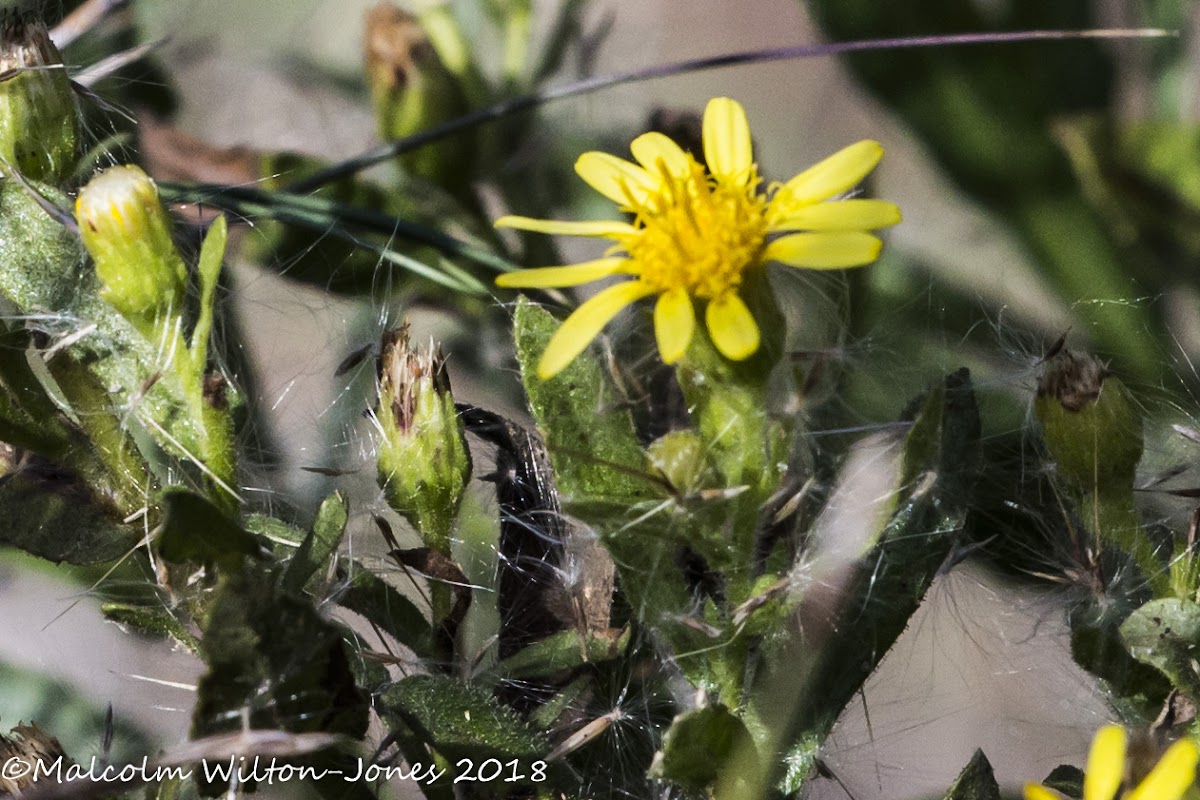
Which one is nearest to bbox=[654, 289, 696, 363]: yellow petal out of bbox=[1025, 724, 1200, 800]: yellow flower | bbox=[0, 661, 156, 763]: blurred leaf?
bbox=[1025, 724, 1200, 800]: yellow flower

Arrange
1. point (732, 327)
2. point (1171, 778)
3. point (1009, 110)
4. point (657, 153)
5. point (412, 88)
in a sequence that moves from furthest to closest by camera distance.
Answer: point (1009, 110), point (412, 88), point (657, 153), point (732, 327), point (1171, 778)

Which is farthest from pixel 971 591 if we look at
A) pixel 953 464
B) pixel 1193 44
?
pixel 1193 44

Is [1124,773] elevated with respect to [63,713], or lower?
elevated

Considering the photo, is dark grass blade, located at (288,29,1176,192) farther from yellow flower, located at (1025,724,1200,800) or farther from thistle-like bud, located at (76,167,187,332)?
yellow flower, located at (1025,724,1200,800)

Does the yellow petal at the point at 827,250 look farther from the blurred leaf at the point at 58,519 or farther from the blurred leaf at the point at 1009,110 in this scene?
the blurred leaf at the point at 1009,110

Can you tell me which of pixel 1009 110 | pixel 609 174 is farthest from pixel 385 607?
pixel 1009 110

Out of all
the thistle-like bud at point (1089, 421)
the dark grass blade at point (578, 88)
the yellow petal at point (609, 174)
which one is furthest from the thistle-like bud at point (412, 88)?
the thistle-like bud at point (1089, 421)

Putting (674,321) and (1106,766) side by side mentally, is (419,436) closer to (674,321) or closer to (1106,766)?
(674,321)
